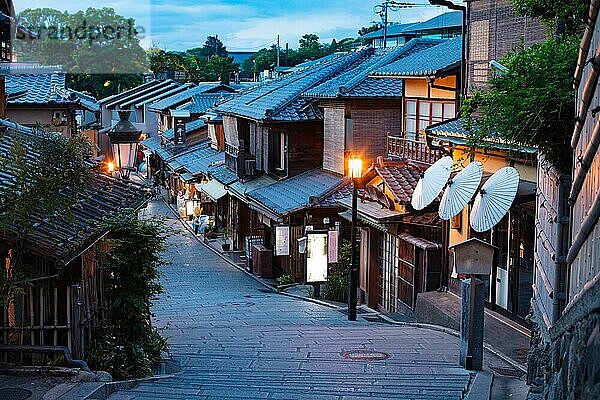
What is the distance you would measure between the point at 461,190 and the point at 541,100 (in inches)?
280

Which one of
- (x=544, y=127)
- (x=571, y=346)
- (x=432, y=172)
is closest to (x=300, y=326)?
(x=432, y=172)

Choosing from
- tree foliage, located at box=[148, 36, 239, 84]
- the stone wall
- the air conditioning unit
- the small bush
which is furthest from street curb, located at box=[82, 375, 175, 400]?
tree foliage, located at box=[148, 36, 239, 84]

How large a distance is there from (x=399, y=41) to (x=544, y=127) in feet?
195

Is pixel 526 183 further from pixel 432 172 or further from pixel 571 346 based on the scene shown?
pixel 571 346

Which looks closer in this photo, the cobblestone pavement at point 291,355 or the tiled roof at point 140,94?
the cobblestone pavement at point 291,355

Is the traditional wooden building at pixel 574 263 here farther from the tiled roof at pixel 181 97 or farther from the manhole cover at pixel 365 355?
the tiled roof at pixel 181 97

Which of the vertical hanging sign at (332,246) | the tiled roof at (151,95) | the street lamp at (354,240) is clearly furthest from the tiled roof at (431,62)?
the tiled roof at (151,95)

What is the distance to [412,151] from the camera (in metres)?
24.1

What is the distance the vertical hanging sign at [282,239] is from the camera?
27.9 m

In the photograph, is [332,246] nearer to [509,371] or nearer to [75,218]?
[509,371]

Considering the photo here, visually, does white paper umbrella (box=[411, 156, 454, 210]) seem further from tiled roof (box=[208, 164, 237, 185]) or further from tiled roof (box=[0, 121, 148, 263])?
tiled roof (box=[208, 164, 237, 185])

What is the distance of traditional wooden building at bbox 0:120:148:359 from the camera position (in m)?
10.6

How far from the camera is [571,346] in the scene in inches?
231

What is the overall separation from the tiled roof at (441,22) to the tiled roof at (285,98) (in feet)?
103
